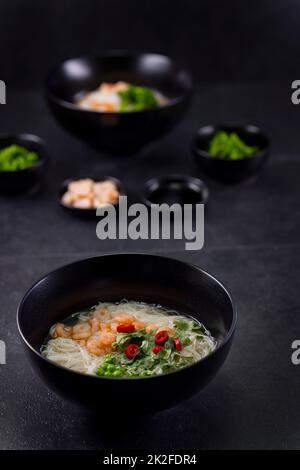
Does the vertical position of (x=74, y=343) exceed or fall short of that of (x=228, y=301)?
it falls short

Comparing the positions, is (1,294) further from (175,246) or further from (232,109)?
(232,109)

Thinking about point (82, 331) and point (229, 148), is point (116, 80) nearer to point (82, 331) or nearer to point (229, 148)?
point (229, 148)

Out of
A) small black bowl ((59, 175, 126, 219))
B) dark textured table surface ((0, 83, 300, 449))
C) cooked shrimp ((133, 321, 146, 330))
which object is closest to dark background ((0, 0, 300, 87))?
dark textured table surface ((0, 83, 300, 449))

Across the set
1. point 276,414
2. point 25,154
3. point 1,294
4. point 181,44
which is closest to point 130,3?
point 181,44

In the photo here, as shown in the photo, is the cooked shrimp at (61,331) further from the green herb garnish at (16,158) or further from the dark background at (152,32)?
the dark background at (152,32)

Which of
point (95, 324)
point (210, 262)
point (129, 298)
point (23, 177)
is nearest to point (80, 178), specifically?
point (23, 177)
